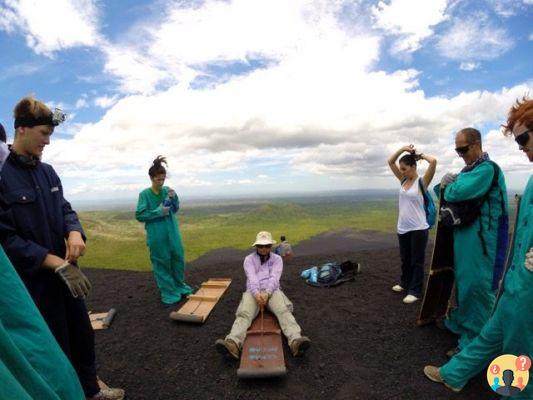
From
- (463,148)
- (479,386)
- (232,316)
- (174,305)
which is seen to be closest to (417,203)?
(463,148)

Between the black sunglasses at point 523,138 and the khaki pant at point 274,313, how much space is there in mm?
3580

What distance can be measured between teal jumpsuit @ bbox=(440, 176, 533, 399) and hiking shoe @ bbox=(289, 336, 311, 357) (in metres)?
1.98

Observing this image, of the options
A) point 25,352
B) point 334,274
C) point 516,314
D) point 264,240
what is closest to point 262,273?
point 264,240

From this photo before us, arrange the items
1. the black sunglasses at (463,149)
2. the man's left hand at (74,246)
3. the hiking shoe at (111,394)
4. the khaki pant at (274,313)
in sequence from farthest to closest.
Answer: the khaki pant at (274,313), the black sunglasses at (463,149), the hiking shoe at (111,394), the man's left hand at (74,246)

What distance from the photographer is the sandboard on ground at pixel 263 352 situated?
393 cm

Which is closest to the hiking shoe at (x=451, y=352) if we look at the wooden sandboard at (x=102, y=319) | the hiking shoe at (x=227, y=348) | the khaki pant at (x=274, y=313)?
the khaki pant at (x=274, y=313)

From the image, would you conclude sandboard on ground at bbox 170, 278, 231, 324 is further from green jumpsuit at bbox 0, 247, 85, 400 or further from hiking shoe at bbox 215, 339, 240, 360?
green jumpsuit at bbox 0, 247, 85, 400

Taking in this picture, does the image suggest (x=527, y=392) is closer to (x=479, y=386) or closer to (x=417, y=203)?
(x=479, y=386)

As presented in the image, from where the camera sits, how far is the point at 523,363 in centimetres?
265

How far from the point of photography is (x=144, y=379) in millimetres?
4266

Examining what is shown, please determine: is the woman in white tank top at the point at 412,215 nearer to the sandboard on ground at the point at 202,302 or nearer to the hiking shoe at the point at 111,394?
the sandboard on ground at the point at 202,302

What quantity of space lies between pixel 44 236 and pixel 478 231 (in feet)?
16.3

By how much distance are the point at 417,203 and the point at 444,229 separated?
1.26m

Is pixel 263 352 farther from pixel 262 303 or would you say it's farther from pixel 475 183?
pixel 475 183
